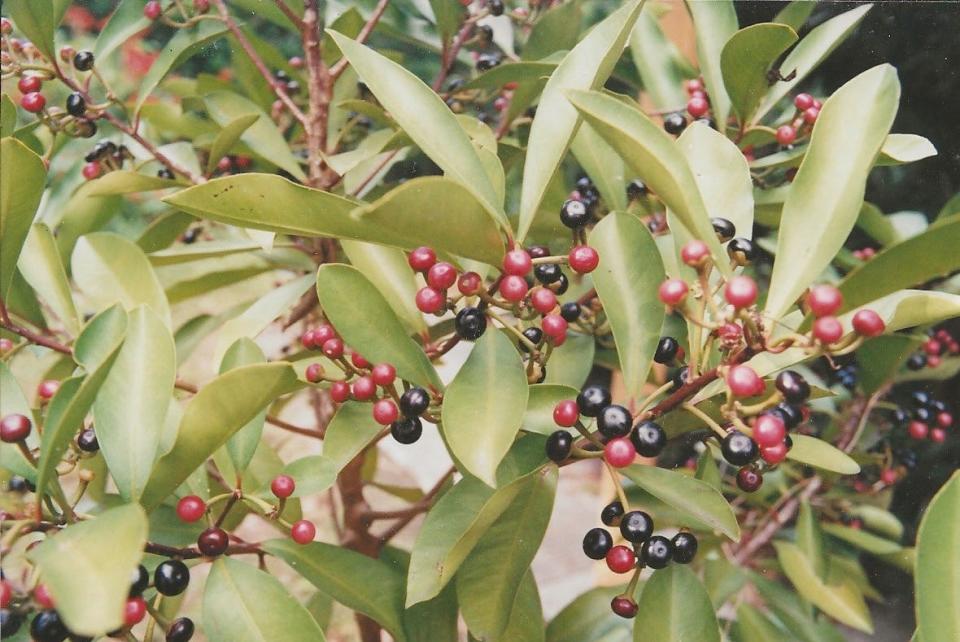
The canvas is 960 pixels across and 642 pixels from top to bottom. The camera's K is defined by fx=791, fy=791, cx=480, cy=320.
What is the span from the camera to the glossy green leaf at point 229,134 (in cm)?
110

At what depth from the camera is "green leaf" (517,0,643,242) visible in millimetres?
709

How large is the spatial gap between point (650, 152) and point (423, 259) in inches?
9.2

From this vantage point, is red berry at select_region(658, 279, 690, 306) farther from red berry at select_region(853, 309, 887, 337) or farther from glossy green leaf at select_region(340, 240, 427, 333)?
glossy green leaf at select_region(340, 240, 427, 333)

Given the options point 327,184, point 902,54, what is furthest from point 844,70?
point 327,184

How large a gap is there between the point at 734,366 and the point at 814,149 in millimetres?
219

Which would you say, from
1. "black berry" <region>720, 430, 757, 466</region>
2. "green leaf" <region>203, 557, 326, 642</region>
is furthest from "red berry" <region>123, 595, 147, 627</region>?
"black berry" <region>720, 430, 757, 466</region>

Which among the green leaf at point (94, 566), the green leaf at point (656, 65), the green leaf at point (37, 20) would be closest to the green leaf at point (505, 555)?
the green leaf at point (94, 566)

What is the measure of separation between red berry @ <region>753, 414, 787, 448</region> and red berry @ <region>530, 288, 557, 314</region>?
212mm

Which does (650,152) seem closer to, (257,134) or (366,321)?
(366,321)

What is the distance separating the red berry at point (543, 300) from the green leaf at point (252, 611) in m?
0.36

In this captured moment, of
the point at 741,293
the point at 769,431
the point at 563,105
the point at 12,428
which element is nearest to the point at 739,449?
the point at 769,431

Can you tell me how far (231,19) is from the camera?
1243 millimetres

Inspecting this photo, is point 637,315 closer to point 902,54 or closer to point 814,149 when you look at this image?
point 814,149

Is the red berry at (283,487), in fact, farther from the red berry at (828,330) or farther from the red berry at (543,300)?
the red berry at (828,330)
